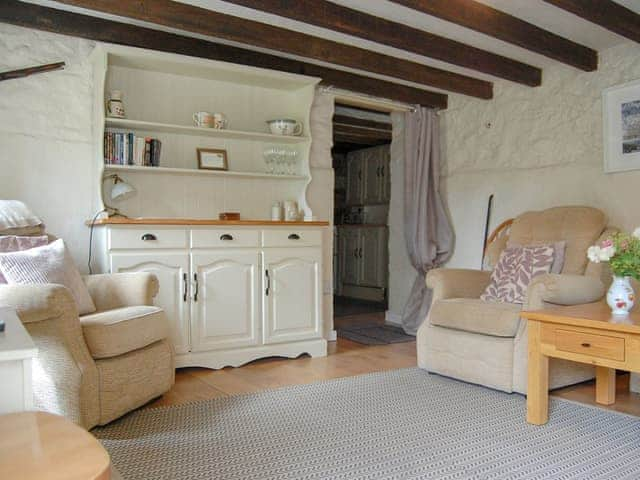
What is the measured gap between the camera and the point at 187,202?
12.2ft

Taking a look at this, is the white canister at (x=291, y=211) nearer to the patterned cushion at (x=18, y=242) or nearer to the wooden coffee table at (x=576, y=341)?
the patterned cushion at (x=18, y=242)

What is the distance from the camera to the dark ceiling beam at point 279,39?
9.52 ft

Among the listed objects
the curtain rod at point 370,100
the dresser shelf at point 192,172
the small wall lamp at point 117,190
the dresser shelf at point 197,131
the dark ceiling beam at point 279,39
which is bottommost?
the small wall lamp at point 117,190

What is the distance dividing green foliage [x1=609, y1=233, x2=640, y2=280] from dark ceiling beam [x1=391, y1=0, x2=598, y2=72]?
4.48 ft

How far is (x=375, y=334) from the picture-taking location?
4.60 m

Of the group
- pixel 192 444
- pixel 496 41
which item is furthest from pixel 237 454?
pixel 496 41

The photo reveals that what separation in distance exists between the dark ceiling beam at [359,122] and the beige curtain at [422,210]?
1.04 metres

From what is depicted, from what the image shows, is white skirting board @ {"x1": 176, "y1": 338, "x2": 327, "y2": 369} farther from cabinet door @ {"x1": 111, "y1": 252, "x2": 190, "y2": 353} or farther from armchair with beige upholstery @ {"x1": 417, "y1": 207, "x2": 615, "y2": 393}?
armchair with beige upholstery @ {"x1": 417, "y1": 207, "x2": 615, "y2": 393}

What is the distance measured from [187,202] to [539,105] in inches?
105

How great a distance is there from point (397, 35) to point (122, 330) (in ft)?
7.52

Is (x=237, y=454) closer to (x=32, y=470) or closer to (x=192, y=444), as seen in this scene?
(x=192, y=444)

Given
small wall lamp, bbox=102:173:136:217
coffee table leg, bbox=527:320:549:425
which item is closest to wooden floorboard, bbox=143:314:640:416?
coffee table leg, bbox=527:320:549:425

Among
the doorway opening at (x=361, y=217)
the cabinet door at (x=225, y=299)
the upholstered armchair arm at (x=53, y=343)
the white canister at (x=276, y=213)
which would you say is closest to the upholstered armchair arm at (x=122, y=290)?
the cabinet door at (x=225, y=299)

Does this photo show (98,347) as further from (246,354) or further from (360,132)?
(360,132)
